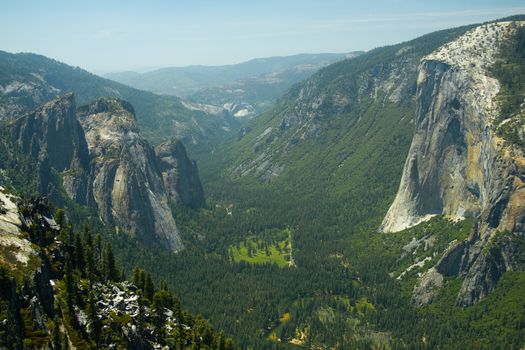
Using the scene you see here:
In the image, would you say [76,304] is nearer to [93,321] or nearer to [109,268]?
[93,321]

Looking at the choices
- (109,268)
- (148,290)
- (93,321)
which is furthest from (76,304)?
(148,290)

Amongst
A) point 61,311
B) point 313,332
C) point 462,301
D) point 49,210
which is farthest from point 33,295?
point 462,301

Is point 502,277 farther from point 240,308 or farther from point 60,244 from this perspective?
point 60,244

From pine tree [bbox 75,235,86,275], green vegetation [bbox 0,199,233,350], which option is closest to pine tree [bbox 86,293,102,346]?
green vegetation [bbox 0,199,233,350]

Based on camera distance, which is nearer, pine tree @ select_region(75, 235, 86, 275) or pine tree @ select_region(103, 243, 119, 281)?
pine tree @ select_region(75, 235, 86, 275)

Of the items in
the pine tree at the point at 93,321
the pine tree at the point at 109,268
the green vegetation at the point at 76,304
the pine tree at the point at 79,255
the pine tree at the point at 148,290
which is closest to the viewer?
the green vegetation at the point at 76,304

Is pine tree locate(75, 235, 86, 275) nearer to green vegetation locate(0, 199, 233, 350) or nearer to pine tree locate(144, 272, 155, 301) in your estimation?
green vegetation locate(0, 199, 233, 350)

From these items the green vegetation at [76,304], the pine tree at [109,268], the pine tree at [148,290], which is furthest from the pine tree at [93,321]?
the pine tree at [148,290]

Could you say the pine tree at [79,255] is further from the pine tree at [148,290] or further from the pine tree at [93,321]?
the pine tree at [93,321]

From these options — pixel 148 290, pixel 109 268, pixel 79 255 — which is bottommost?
pixel 148 290

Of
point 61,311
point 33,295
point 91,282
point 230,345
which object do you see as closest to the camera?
point 33,295

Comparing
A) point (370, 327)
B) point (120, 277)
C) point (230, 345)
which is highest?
point (120, 277)
